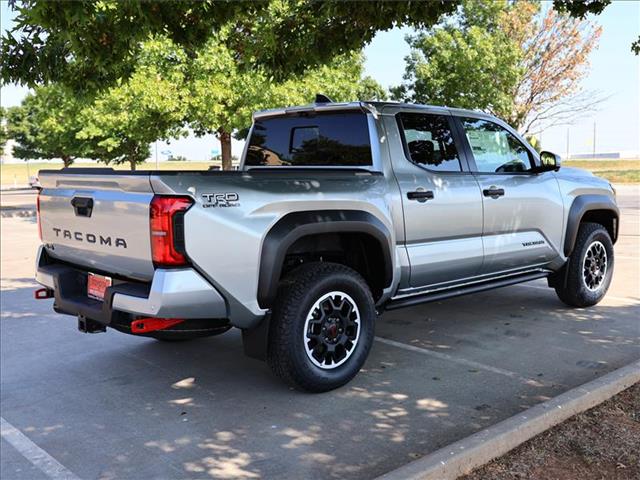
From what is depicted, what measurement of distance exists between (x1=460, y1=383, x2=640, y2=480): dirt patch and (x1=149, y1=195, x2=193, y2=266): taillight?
197cm

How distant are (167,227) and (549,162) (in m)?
4.43

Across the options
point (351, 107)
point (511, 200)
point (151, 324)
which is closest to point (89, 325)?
point (151, 324)

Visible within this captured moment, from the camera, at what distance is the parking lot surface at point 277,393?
3461mm

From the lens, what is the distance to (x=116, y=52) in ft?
13.6

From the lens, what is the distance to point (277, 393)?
4.41 m

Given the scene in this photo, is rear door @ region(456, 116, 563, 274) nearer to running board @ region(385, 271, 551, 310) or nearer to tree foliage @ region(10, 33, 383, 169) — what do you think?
running board @ region(385, 271, 551, 310)

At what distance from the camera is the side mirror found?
6055 mm

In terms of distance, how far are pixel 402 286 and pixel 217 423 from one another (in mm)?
1811

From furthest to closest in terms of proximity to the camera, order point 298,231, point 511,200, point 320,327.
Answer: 1. point 511,200
2. point 320,327
3. point 298,231

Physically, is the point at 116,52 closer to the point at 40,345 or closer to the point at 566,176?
the point at 40,345

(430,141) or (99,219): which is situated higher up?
(430,141)

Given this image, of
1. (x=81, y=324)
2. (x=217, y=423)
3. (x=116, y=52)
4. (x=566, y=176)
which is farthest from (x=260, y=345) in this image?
(x=566, y=176)

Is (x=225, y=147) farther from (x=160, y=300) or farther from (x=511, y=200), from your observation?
(x=160, y=300)

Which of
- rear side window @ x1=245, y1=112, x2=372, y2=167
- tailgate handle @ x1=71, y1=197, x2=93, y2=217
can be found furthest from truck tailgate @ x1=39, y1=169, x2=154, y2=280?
rear side window @ x1=245, y1=112, x2=372, y2=167
